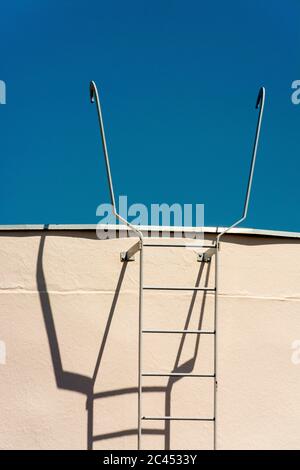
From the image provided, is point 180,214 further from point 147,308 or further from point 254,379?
point 254,379

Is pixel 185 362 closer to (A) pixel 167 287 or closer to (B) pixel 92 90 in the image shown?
(A) pixel 167 287

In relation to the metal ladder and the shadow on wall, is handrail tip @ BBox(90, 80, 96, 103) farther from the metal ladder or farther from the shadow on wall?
the shadow on wall

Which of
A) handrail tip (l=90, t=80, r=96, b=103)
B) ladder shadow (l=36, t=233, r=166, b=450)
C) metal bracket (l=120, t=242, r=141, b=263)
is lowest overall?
ladder shadow (l=36, t=233, r=166, b=450)

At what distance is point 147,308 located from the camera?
193 inches

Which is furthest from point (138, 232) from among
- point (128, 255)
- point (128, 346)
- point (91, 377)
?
point (91, 377)

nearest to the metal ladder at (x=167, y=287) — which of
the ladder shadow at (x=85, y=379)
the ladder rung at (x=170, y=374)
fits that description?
the ladder rung at (x=170, y=374)

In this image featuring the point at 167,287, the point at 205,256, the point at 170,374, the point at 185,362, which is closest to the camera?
the point at 170,374

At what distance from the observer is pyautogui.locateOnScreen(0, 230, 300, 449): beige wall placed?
187 inches

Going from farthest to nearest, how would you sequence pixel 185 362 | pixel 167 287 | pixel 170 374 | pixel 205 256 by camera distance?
pixel 205 256 < pixel 185 362 < pixel 167 287 < pixel 170 374

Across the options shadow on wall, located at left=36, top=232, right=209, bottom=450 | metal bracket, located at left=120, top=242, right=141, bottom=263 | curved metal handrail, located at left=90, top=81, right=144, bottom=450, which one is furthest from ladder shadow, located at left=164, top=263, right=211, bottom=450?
metal bracket, located at left=120, top=242, right=141, bottom=263

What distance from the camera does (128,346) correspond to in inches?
190

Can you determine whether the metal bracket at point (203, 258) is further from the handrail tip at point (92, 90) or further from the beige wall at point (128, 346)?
the handrail tip at point (92, 90)

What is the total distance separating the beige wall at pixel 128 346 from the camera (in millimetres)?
4738
